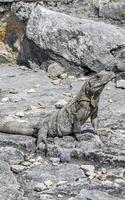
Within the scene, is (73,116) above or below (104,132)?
above

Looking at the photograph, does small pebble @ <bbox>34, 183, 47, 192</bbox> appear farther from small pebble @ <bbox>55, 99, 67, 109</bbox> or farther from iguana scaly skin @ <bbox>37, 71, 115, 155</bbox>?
small pebble @ <bbox>55, 99, 67, 109</bbox>

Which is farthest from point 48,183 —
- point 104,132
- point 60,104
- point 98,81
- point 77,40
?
point 77,40

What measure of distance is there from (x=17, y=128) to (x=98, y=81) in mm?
1354

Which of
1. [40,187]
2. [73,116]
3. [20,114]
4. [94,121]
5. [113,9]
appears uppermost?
[113,9]

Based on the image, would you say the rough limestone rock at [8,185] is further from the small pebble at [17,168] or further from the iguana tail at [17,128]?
the iguana tail at [17,128]

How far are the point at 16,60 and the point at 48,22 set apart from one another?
114cm

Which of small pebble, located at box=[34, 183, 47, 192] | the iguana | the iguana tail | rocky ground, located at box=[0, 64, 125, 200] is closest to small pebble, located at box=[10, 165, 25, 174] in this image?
rocky ground, located at box=[0, 64, 125, 200]

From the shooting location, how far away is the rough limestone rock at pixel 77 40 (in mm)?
10461

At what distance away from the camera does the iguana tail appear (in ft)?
26.2

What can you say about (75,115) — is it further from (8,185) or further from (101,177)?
(8,185)

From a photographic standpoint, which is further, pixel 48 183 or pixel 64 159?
pixel 64 159

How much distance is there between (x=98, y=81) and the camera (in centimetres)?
748

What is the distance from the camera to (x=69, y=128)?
7797 millimetres

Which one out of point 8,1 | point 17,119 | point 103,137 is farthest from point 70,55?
point 103,137
